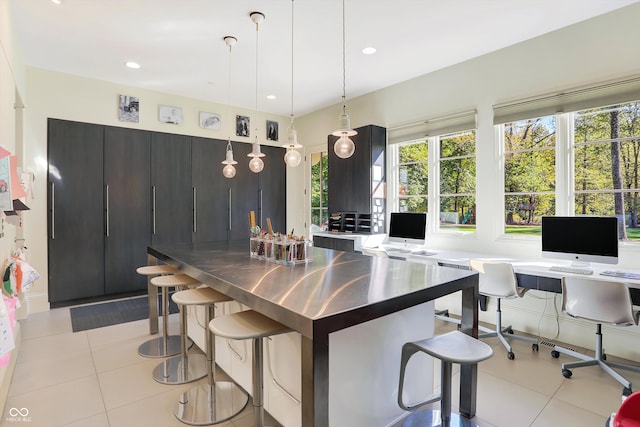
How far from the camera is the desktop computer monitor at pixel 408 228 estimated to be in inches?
161

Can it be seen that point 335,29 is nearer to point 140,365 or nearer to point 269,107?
point 269,107

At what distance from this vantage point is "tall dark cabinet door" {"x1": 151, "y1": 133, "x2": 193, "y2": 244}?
4.94m

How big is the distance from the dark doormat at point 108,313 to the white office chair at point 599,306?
13.5 ft

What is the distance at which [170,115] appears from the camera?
5.07m

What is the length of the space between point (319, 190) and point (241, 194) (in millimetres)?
1413

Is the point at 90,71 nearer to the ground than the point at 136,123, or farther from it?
farther from it

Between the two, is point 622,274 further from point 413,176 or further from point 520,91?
point 413,176

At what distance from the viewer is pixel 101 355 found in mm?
2920

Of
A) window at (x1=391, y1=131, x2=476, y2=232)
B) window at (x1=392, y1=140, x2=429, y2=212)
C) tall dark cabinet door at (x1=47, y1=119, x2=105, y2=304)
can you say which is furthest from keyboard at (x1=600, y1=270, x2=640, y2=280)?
tall dark cabinet door at (x1=47, y1=119, x2=105, y2=304)

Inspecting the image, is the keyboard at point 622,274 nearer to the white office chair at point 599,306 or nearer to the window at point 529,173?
the white office chair at point 599,306

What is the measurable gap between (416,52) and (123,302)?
4919mm

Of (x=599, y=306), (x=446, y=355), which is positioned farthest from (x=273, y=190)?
(x=446, y=355)

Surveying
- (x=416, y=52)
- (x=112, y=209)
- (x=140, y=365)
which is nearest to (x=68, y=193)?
(x=112, y=209)

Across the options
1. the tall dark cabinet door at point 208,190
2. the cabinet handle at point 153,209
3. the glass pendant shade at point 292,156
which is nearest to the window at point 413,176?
the glass pendant shade at point 292,156
